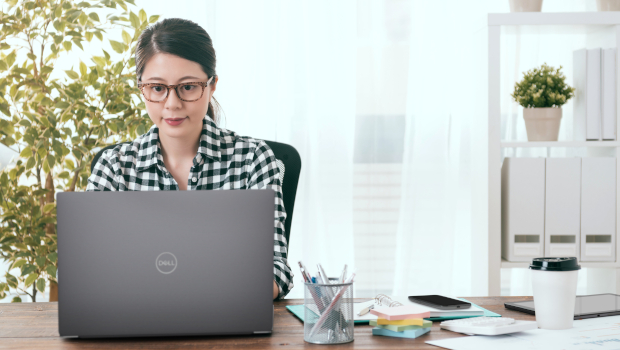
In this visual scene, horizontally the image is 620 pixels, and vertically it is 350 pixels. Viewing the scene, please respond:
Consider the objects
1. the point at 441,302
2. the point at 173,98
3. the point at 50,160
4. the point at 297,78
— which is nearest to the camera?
the point at 441,302

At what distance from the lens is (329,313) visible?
75cm

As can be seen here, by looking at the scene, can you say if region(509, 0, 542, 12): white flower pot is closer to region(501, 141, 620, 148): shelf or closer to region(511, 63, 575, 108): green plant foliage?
region(511, 63, 575, 108): green plant foliage

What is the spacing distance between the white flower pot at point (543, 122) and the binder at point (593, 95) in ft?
0.35

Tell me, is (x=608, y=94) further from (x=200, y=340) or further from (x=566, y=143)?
(x=200, y=340)

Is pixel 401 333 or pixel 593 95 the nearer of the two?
pixel 401 333

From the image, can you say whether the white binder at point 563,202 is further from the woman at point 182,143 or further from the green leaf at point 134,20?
the green leaf at point 134,20

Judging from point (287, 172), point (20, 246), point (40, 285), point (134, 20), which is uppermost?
point (134, 20)

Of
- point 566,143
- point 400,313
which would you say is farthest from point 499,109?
point 400,313

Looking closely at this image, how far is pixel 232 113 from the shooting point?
2.30 meters

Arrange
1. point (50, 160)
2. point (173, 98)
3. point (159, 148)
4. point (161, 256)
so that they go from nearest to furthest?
point (161, 256)
point (173, 98)
point (159, 148)
point (50, 160)

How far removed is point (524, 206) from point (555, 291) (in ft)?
3.94

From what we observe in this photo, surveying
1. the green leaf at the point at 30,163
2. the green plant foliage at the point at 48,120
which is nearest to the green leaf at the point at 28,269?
the green plant foliage at the point at 48,120

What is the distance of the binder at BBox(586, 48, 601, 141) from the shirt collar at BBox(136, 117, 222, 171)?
1.42 m

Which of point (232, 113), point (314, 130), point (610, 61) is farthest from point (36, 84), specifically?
point (610, 61)
